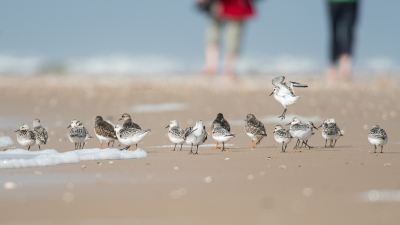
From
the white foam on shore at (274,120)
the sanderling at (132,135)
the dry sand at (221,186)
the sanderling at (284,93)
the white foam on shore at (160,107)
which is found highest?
the sanderling at (284,93)

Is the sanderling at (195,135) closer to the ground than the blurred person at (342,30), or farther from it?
closer to the ground

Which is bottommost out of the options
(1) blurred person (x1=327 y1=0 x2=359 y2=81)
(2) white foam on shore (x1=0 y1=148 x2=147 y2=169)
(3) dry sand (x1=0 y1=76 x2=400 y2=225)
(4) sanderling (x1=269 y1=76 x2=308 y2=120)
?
(3) dry sand (x1=0 y1=76 x2=400 y2=225)

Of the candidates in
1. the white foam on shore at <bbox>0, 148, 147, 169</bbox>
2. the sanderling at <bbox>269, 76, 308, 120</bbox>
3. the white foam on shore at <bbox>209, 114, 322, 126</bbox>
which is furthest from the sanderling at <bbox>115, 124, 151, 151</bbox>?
the white foam on shore at <bbox>209, 114, 322, 126</bbox>

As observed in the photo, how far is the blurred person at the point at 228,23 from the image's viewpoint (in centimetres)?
2025

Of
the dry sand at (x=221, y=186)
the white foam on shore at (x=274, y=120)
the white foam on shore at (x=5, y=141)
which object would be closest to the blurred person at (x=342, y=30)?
the white foam on shore at (x=274, y=120)

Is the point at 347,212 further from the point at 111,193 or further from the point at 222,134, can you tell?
the point at 222,134

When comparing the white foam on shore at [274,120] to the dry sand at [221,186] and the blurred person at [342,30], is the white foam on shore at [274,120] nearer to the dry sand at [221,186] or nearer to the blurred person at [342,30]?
the dry sand at [221,186]

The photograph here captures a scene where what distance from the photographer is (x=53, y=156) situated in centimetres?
695

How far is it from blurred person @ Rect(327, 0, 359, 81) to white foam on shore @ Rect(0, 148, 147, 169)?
41.5 feet

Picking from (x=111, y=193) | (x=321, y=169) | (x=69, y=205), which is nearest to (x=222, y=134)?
(x=321, y=169)

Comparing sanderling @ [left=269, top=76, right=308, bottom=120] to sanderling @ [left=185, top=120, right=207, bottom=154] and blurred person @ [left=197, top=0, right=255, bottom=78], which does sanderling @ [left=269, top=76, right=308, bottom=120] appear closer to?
sanderling @ [left=185, top=120, right=207, bottom=154]

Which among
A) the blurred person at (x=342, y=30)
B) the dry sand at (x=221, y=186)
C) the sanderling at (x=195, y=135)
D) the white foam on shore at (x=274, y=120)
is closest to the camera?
the dry sand at (x=221, y=186)

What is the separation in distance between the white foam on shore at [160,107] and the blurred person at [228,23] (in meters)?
5.19

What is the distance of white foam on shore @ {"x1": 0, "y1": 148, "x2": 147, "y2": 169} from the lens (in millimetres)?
6578
